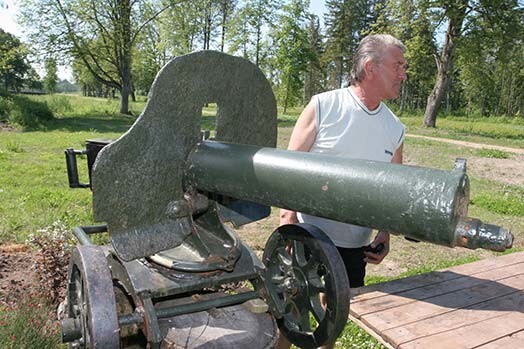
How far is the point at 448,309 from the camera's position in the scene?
9.27 ft

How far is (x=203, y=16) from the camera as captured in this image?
3803 cm

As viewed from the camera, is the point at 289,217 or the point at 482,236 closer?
Answer: the point at 482,236

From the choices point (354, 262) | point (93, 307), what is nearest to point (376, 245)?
point (354, 262)

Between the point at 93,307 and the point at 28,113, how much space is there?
1988 centimetres

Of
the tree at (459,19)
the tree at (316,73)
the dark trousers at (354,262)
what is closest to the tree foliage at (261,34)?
the tree at (459,19)

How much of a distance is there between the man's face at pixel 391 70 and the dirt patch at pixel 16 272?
2.87m

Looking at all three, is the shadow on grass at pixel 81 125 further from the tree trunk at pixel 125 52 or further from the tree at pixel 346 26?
the tree at pixel 346 26

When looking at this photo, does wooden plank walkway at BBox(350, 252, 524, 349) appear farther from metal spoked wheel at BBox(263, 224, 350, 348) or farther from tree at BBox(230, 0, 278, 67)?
tree at BBox(230, 0, 278, 67)

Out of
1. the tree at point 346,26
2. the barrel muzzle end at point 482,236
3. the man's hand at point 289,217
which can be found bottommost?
the man's hand at point 289,217

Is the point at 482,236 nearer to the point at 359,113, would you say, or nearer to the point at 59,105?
the point at 359,113

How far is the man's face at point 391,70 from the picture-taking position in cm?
268

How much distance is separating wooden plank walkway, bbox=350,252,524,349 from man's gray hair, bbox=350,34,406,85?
138 cm

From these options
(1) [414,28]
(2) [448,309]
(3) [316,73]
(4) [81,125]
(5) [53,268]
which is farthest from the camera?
(3) [316,73]

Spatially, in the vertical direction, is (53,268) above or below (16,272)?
above
